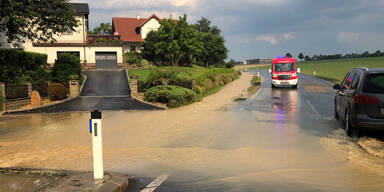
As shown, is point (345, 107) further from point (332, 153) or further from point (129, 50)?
point (129, 50)

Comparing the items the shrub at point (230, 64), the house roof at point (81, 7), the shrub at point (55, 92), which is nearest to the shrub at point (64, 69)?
the shrub at point (55, 92)

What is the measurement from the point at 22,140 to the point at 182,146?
4.89 meters

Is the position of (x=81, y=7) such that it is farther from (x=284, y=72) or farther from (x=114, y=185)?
(x=114, y=185)

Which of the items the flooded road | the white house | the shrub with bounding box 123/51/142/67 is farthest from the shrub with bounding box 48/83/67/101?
the shrub with bounding box 123/51/142/67

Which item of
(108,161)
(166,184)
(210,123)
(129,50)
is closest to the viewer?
(166,184)

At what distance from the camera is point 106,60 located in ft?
136

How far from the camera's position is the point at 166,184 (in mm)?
5254

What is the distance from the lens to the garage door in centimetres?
4121

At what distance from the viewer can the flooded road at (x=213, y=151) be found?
5367 millimetres

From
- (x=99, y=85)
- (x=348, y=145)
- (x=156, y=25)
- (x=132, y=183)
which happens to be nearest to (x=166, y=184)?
(x=132, y=183)

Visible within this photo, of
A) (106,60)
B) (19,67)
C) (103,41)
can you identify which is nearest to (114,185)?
(19,67)

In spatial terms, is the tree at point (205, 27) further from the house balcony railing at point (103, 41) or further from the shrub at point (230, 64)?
the house balcony railing at point (103, 41)

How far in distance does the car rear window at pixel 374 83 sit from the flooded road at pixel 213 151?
1404mm

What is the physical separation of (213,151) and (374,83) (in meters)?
4.31
